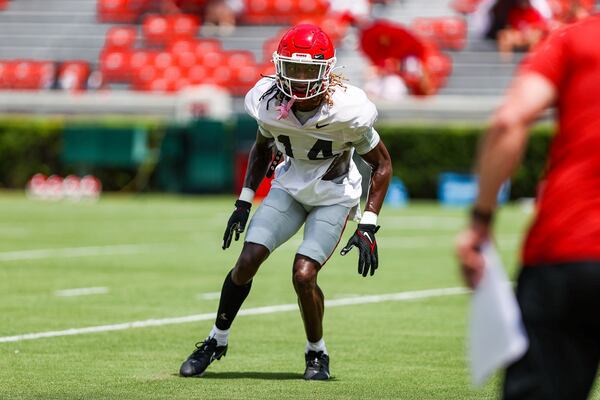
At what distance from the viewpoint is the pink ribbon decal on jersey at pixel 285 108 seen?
22.7 ft

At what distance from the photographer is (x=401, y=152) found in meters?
23.9

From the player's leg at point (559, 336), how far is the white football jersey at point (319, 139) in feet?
10.9

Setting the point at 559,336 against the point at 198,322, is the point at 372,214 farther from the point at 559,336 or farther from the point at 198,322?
the point at 559,336

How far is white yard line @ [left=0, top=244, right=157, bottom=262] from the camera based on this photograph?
13.9 meters

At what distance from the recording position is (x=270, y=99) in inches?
278

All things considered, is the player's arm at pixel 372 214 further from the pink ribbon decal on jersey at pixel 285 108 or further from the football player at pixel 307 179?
the pink ribbon decal on jersey at pixel 285 108

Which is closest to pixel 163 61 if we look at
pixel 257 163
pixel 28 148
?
pixel 28 148

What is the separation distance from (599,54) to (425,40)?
2394 centimetres

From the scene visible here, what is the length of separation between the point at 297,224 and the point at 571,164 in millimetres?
3534

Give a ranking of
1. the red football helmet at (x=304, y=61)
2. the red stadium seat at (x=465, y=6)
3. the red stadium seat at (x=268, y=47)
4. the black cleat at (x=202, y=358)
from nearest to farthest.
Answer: the red football helmet at (x=304, y=61)
the black cleat at (x=202, y=358)
the red stadium seat at (x=465, y=6)
the red stadium seat at (x=268, y=47)

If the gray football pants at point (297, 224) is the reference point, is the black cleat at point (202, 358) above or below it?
below

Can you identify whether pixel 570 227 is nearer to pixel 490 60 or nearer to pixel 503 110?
pixel 503 110

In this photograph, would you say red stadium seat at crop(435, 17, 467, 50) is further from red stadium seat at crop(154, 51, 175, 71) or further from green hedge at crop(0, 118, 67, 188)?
green hedge at crop(0, 118, 67, 188)

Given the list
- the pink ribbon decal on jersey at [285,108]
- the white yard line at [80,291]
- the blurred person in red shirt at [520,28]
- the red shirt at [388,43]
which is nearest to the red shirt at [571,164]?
the pink ribbon decal on jersey at [285,108]
